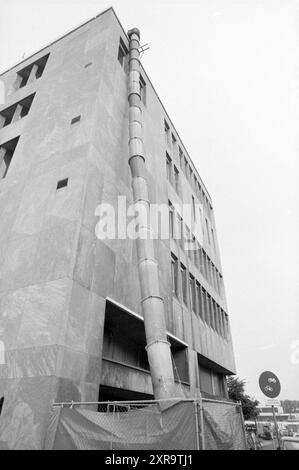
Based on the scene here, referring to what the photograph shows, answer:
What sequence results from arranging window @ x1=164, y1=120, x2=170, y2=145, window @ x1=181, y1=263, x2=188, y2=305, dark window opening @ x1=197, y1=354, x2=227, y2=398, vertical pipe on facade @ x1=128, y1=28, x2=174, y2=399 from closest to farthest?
vertical pipe on facade @ x1=128, y1=28, x2=174, y2=399 < window @ x1=181, y1=263, x2=188, y2=305 < dark window opening @ x1=197, y1=354, x2=227, y2=398 < window @ x1=164, y1=120, x2=170, y2=145

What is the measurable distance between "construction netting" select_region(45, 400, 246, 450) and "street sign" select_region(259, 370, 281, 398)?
145 inches

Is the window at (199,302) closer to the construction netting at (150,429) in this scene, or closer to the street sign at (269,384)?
the street sign at (269,384)

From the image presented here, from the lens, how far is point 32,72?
19812 mm

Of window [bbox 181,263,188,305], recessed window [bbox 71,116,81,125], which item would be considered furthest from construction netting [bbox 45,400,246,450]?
window [bbox 181,263,188,305]

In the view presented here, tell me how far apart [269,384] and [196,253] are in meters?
14.4

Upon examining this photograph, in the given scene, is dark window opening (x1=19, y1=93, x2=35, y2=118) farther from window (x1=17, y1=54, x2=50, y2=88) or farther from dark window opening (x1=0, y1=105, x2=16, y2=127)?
window (x1=17, y1=54, x2=50, y2=88)

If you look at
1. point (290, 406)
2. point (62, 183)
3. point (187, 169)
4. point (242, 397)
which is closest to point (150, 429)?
point (62, 183)

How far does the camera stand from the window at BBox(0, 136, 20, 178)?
53.5ft

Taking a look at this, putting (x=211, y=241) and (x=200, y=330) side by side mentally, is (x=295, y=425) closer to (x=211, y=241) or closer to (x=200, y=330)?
(x=211, y=241)

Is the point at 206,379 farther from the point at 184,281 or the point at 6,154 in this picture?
the point at 6,154

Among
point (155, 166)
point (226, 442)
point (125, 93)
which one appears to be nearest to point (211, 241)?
point (155, 166)
